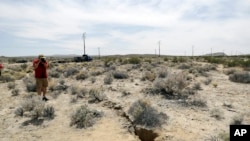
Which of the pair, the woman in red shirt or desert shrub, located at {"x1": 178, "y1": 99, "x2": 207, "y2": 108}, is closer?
desert shrub, located at {"x1": 178, "y1": 99, "x2": 207, "y2": 108}

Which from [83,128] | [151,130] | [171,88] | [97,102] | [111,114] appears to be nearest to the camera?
[151,130]

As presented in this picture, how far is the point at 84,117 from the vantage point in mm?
9688

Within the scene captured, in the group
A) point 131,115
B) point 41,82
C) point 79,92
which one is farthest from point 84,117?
point 79,92

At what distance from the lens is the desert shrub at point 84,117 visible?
9.44 meters

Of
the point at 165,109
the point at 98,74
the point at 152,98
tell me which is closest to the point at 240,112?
the point at 165,109

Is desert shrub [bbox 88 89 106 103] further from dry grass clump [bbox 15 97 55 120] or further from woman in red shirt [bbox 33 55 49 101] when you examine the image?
dry grass clump [bbox 15 97 55 120]

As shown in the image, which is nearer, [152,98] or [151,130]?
[151,130]

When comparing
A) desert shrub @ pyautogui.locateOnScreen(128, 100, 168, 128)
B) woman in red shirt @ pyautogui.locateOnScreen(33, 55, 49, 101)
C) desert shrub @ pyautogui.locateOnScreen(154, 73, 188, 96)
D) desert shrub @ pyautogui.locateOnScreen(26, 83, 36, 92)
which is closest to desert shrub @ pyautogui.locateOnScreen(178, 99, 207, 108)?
desert shrub @ pyautogui.locateOnScreen(154, 73, 188, 96)

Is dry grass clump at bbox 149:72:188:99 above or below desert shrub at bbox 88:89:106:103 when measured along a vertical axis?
above

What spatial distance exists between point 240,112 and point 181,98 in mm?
2674

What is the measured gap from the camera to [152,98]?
12.9 metres

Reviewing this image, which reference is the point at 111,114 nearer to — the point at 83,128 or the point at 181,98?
the point at 83,128

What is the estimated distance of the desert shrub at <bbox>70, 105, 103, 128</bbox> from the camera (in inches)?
372

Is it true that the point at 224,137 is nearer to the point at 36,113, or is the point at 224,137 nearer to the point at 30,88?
the point at 36,113
